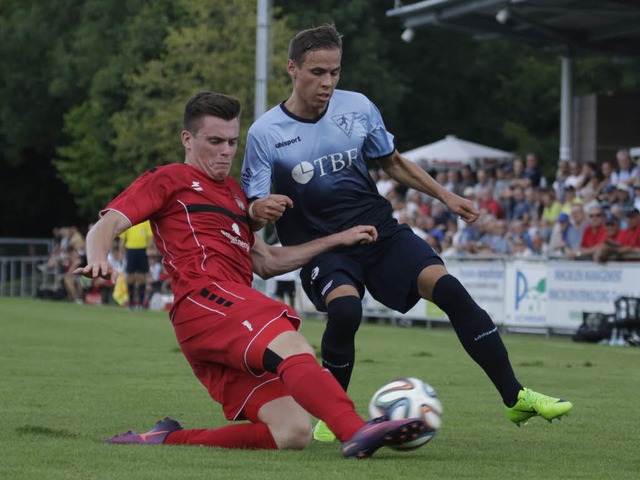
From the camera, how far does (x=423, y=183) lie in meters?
7.94

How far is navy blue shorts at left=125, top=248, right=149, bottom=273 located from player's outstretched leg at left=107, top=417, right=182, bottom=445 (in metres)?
21.2

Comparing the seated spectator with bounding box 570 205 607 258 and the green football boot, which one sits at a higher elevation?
the seated spectator with bounding box 570 205 607 258

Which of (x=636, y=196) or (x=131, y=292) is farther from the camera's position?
(x=131, y=292)

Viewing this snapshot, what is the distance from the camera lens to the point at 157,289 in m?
30.2

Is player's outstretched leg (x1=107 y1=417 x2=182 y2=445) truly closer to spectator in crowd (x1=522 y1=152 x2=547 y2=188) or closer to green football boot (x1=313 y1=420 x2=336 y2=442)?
green football boot (x1=313 y1=420 x2=336 y2=442)

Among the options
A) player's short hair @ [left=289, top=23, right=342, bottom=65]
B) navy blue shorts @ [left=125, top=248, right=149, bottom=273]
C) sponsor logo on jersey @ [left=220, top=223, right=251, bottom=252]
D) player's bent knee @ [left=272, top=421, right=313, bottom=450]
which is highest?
player's short hair @ [left=289, top=23, right=342, bottom=65]

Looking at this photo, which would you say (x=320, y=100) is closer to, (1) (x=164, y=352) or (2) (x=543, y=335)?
(1) (x=164, y=352)

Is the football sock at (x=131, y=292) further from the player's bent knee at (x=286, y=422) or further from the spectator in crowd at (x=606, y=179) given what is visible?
the player's bent knee at (x=286, y=422)

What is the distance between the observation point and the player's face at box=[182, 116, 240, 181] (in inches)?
275

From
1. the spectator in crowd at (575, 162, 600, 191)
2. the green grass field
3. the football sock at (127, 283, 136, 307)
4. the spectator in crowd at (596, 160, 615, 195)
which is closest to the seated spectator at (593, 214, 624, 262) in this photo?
the green grass field

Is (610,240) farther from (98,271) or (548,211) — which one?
(98,271)

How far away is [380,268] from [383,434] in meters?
1.74

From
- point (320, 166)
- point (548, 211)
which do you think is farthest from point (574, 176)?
point (320, 166)

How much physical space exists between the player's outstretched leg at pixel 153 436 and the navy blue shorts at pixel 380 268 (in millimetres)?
1083
